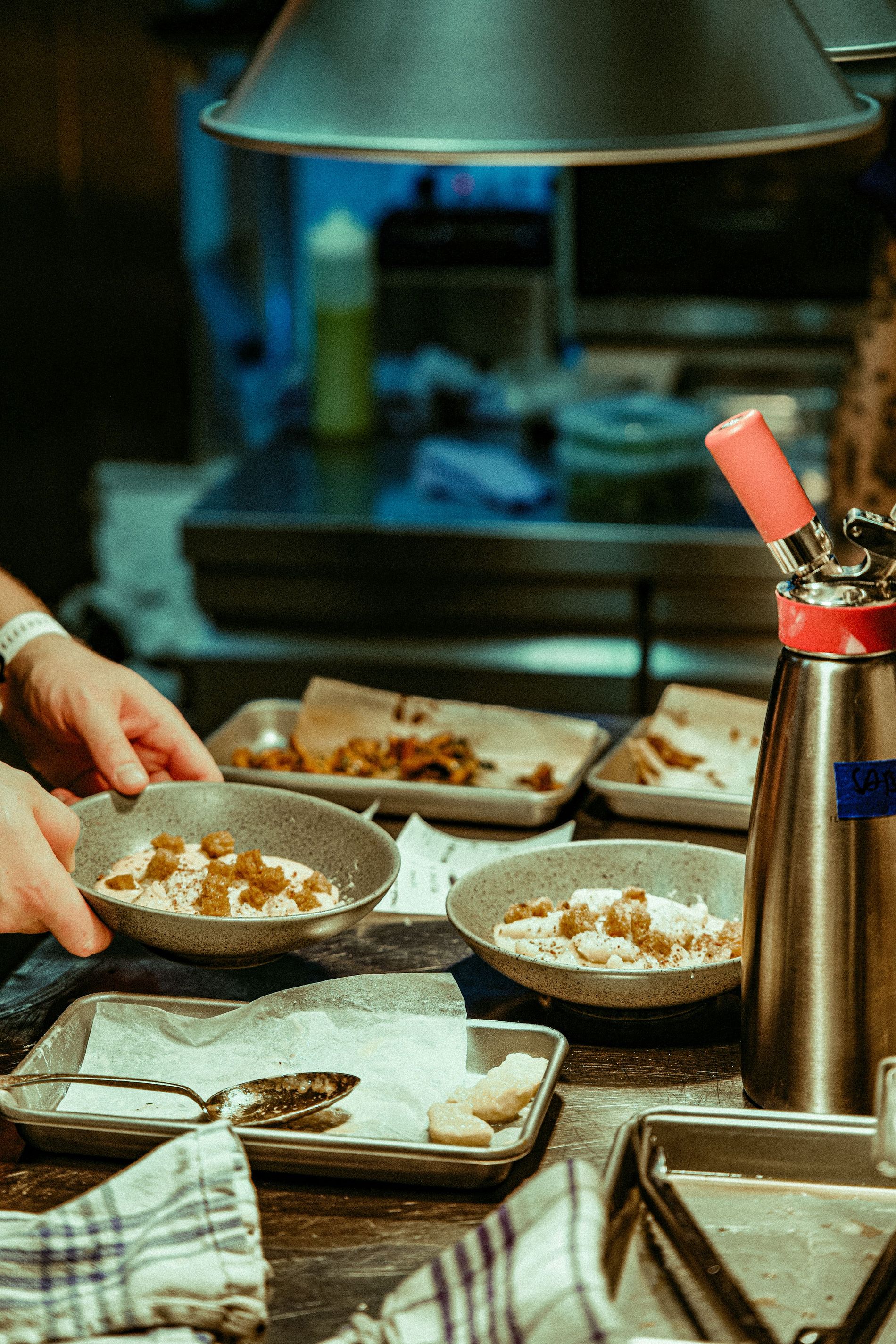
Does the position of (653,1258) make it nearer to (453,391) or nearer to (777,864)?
(777,864)

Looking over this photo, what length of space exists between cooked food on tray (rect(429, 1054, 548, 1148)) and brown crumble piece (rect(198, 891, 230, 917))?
0.30 m

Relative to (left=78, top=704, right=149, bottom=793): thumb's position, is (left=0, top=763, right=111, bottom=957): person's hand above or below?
above

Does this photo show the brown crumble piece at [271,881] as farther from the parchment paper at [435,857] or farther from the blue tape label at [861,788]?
the blue tape label at [861,788]

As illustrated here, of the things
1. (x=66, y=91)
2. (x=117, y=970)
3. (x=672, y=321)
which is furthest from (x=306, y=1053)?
(x=66, y=91)

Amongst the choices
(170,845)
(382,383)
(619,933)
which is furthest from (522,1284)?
(382,383)

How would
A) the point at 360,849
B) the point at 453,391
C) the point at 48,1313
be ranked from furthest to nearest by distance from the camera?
the point at 453,391
the point at 360,849
the point at 48,1313

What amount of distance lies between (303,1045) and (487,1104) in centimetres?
16

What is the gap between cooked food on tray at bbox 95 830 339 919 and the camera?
126 centimetres

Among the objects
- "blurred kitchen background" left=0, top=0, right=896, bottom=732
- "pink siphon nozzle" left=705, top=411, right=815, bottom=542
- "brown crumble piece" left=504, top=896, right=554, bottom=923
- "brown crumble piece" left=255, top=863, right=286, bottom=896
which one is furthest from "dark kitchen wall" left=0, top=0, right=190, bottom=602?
"pink siphon nozzle" left=705, top=411, right=815, bottom=542

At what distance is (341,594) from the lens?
3.12m

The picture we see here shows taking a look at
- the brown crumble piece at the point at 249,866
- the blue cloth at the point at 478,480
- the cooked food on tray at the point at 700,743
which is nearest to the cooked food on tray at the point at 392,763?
the cooked food on tray at the point at 700,743

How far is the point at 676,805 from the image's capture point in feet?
5.28

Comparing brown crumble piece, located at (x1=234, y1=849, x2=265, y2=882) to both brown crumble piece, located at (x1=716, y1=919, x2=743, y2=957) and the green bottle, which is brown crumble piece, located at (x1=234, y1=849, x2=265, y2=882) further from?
the green bottle

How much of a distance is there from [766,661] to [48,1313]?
2.37 metres
